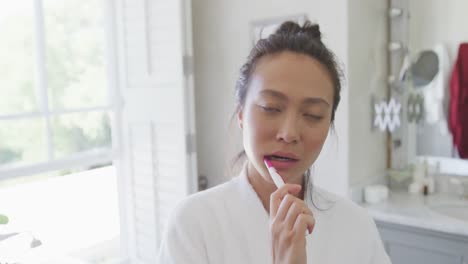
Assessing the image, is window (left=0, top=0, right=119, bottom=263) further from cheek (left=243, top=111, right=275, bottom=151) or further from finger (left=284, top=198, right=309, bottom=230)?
finger (left=284, top=198, right=309, bottom=230)

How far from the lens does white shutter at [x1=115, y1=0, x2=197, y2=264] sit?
Result: 2146mm

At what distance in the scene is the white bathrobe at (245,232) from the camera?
2.88ft

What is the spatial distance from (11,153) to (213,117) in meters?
1.07

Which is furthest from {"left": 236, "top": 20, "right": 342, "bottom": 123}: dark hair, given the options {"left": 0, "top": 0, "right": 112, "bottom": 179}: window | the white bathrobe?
{"left": 0, "top": 0, "right": 112, "bottom": 179}: window

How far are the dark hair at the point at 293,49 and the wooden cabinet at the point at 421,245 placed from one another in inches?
37.5

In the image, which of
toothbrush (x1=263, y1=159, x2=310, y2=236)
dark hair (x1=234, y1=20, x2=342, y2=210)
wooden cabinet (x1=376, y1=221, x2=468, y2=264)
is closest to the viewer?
toothbrush (x1=263, y1=159, x2=310, y2=236)

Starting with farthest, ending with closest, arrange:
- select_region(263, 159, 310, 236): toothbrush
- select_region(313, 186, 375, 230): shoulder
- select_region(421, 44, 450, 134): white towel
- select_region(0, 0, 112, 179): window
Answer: select_region(0, 0, 112, 179): window
select_region(421, 44, 450, 134): white towel
select_region(313, 186, 375, 230): shoulder
select_region(263, 159, 310, 236): toothbrush

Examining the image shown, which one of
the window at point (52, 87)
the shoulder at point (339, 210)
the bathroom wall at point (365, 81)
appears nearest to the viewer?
the shoulder at point (339, 210)

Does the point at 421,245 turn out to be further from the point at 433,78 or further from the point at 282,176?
the point at 282,176

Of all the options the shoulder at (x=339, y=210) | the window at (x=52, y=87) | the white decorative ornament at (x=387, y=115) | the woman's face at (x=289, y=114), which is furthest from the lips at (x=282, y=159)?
the window at (x=52, y=87)

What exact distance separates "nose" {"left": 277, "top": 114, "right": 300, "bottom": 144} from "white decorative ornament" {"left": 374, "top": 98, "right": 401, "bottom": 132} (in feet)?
4.34

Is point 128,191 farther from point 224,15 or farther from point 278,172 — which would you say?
point 278,172

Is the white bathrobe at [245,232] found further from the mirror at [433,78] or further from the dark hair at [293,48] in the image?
the mirror at [433,78]

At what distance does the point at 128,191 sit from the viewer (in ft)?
8.21
